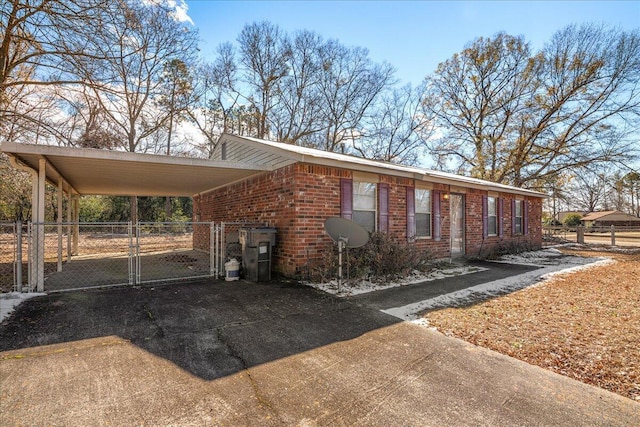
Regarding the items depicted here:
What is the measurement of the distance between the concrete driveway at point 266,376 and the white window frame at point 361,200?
3.61 metres

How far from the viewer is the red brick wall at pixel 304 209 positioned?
21.6 feet

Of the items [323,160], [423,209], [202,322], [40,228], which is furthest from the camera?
[423,209]

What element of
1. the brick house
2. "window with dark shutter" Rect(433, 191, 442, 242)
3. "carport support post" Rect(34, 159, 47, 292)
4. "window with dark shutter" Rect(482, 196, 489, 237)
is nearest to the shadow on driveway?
"carport support post" Rect(34, 159, 47, 292)

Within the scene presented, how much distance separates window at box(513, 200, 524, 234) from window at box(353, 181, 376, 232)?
26.7 ft

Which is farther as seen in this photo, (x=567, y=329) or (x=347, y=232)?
(x=347, y=232)

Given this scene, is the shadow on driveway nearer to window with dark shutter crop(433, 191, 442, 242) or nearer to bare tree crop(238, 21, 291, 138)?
window with dark shutter crop(433, 191, 442, 242)

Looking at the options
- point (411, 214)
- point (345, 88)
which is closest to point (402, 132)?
point (345, 88)

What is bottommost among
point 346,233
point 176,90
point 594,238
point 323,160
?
point 594,238

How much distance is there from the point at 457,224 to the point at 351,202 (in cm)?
487

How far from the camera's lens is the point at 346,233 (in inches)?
230

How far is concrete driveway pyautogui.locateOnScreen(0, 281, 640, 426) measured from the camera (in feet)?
7.11

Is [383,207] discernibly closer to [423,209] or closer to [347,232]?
[423,209]

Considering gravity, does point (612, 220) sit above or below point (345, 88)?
below

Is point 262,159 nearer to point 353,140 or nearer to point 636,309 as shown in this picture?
point 636,309
